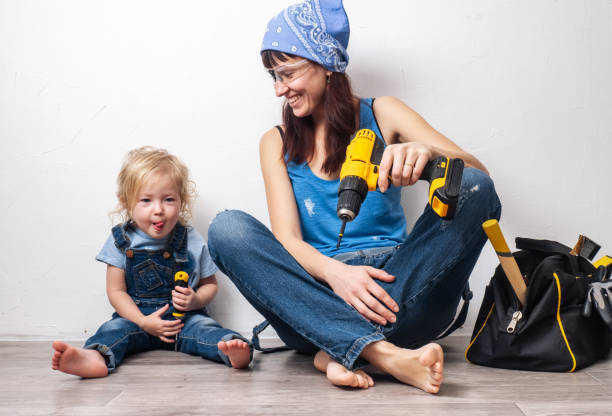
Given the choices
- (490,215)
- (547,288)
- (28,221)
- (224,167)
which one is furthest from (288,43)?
(28,221)

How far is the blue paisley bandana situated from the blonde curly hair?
1.61ft

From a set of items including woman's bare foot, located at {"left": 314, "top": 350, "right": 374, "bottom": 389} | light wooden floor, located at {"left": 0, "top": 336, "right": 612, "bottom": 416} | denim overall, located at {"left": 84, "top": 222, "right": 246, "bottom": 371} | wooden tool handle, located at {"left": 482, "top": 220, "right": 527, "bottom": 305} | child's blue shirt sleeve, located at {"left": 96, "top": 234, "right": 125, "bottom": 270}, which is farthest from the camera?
child's blue shirt sleeve, located at {"left": 96, "top": 234, "right": 125, "bottom": 270}

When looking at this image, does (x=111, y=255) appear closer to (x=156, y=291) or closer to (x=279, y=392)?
(x=156, y=291)

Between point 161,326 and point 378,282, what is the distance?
724 millimetres

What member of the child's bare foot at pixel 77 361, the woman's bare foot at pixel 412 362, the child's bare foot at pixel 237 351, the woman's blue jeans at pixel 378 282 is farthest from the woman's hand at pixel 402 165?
the child's bare foot at pixel 77 361

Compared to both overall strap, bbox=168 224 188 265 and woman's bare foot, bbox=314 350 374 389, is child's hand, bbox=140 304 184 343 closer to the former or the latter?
Answer: overall strap, bbox=168 224 188 265

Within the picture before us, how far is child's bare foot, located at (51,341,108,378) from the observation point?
137 centimetres

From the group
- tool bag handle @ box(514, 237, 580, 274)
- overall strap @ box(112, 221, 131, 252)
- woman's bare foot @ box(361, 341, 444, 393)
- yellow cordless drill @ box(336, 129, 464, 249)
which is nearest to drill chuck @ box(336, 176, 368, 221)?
yellow cordless drill @ box(336, 129, 464, 249)

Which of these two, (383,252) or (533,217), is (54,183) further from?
(533,217)

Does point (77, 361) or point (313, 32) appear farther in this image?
point (313, 32)

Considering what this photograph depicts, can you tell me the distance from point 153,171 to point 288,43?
0.59 m

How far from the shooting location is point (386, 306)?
1387 mm

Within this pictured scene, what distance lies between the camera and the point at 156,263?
6.05 feet

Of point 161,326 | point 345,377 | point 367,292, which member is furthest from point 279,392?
point 161,326
